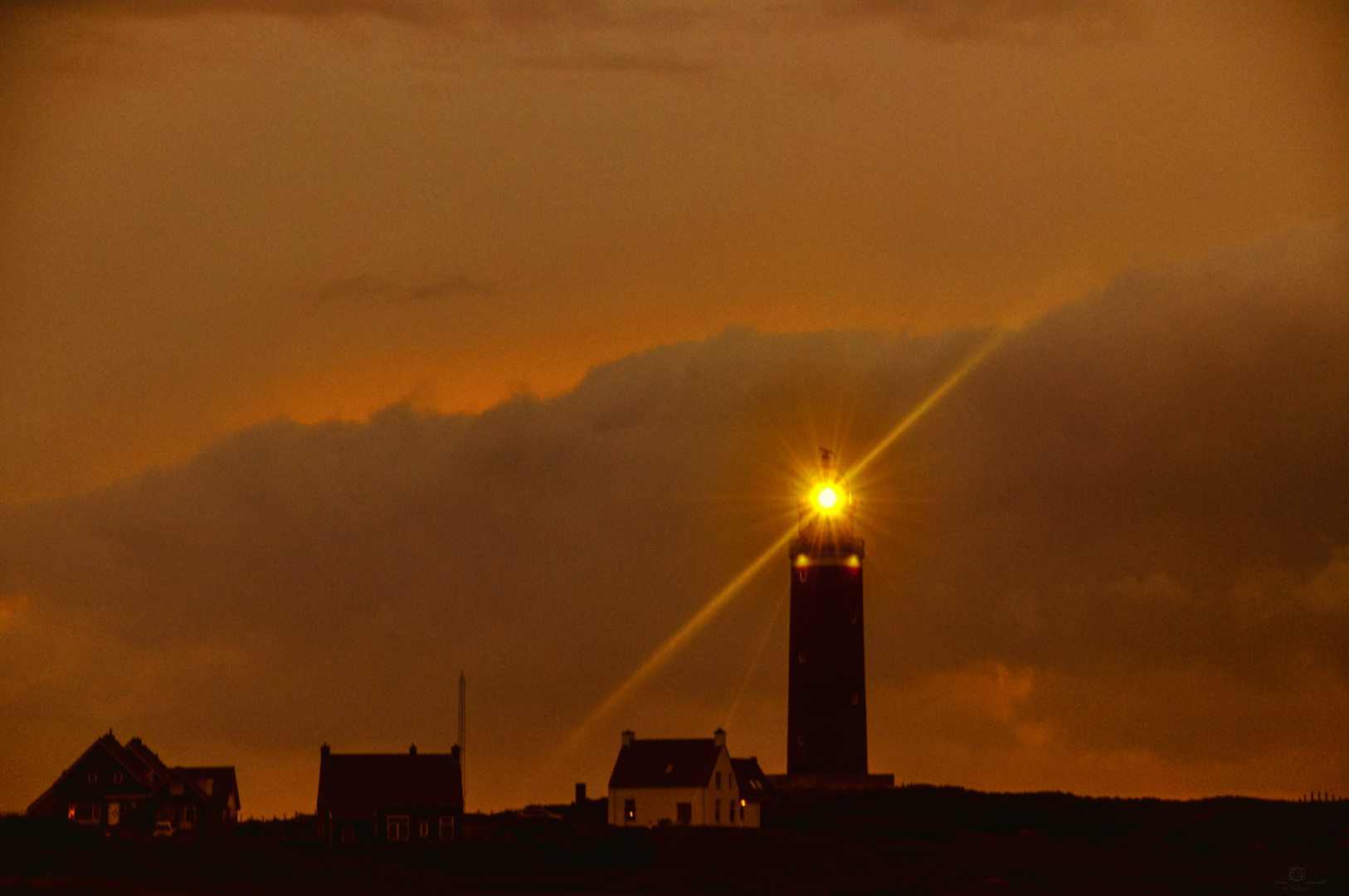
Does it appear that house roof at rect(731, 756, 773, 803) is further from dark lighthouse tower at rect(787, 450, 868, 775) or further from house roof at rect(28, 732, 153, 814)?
house roof at rect(28, 732, 153, 814)

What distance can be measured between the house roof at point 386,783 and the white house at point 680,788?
7.58 metres

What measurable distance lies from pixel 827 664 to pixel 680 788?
8758 millimetres

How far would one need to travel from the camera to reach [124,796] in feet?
337

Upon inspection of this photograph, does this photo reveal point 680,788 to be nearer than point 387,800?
No

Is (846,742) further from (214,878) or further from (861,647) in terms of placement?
(214,878)

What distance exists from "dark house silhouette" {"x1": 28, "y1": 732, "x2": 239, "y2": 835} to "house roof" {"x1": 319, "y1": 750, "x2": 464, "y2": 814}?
10.3 meters

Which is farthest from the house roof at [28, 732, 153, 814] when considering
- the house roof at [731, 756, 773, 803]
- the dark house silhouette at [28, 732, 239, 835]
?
the house roof at [731, 756, 773, 803]

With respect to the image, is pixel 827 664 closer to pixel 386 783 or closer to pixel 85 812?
pixel 386 783

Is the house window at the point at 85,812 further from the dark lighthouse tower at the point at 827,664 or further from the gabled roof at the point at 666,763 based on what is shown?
the dark lighthouse tower at the point at 827,664

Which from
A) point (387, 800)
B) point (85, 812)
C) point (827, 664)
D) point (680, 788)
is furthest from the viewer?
point (85, 812)

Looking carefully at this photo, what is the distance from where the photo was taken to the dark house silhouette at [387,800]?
90500mm

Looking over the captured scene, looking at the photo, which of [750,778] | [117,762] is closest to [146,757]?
[117,762]

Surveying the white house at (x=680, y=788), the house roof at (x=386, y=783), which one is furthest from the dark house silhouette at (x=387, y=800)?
the white house at (x=680, y=788)

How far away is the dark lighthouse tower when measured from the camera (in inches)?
3890
